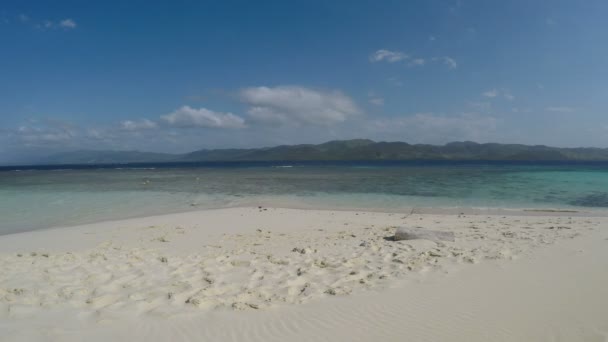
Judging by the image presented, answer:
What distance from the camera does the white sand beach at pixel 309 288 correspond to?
4.49m

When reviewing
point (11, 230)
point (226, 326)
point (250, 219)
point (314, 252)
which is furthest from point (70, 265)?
point (11, 230)

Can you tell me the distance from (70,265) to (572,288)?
31.8 feet

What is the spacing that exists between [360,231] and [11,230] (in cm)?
1380

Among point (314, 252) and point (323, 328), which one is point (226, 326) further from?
point (314, 252)

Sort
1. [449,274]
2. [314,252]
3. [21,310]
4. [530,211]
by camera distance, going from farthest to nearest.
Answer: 1. [530,211]
2. [314,252]
3. [449,274]
4. [21,310]

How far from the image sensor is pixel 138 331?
14.6ft

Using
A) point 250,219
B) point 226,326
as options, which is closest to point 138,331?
point 226,326

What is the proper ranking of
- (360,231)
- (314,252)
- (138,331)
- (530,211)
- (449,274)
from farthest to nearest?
(530,211) < (360,231) < (314,252) < (449,274) < (138,331)

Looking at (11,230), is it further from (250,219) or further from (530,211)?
(530,211)

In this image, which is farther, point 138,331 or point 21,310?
point 21,310

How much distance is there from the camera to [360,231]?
1149cm

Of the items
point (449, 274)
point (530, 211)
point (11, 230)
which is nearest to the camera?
point (449, 274)

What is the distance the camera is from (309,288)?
5.87m

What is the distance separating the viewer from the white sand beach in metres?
4.49
